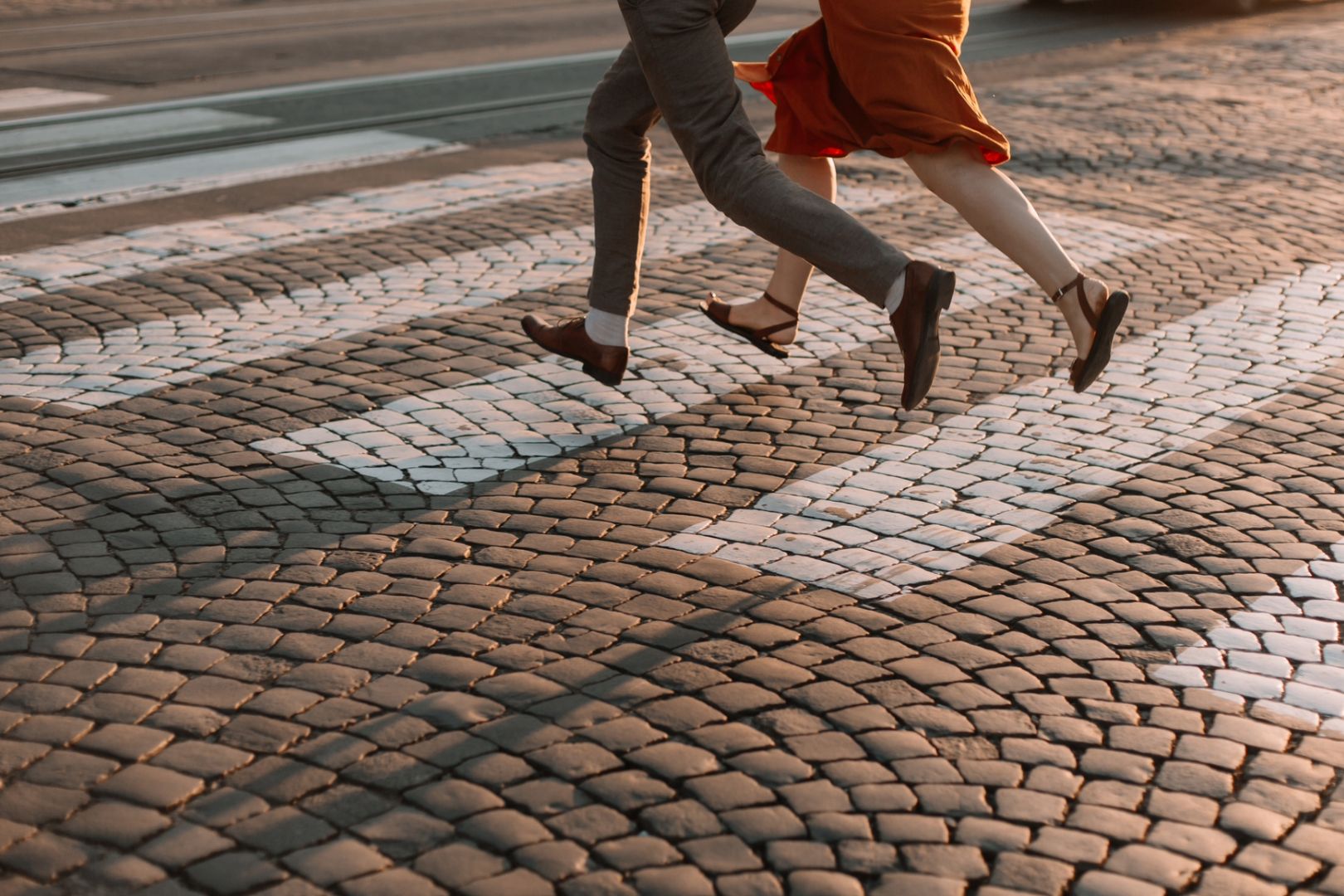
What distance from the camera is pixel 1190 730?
3.25 metres

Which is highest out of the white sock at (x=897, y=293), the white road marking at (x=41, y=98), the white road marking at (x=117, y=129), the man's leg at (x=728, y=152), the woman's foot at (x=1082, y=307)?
the man's leg at (x=728, y=152)

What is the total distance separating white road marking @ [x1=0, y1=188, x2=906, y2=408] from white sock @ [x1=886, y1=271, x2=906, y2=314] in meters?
2.34

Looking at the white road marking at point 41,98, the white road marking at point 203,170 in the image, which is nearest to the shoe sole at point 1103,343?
the white road marking at point 203,170

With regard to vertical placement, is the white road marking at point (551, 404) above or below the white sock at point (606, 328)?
below

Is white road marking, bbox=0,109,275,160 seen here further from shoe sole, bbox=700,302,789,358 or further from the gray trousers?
the gray trousers

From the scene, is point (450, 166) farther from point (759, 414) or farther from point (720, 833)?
point (720, 833)

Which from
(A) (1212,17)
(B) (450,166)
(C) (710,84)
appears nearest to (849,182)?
(B) (450,166)

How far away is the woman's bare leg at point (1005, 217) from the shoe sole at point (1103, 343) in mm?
29

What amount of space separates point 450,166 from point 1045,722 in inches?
250

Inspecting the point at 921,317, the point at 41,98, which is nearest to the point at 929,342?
the point at 921,317

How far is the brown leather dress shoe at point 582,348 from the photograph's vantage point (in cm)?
494

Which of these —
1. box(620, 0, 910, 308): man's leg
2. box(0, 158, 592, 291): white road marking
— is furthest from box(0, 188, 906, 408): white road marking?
box(620, 0, 910, 308): man's leg

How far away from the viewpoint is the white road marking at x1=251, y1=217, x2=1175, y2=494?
4.68 meters

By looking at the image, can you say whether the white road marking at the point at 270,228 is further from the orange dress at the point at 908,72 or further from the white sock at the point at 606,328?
the orange dress at the point at 908,72
